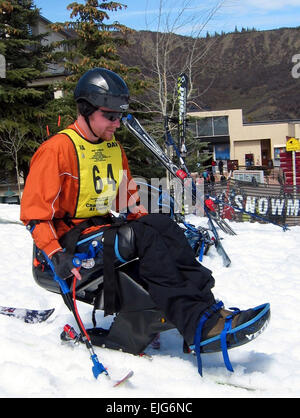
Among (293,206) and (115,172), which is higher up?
(115,172)

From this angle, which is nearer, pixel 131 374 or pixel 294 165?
pixel 131 374

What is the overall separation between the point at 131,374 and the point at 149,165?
60.4 feet

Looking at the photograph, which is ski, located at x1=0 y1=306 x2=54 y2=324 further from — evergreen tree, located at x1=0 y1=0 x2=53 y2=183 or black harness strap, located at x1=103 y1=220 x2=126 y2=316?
evergreen tree, located at x1=0 y1=0 x2=53 y2=183

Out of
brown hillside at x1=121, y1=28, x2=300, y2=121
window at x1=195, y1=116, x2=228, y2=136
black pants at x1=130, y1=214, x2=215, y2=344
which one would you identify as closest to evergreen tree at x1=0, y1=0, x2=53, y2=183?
black pants at x1=130, y1=214, x2=215, y2=344

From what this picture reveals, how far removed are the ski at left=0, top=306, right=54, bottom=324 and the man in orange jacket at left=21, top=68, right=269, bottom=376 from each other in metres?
1.04

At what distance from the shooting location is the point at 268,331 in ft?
11.2

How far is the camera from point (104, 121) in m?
2.99

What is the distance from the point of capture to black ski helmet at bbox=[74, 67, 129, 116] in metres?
2.89

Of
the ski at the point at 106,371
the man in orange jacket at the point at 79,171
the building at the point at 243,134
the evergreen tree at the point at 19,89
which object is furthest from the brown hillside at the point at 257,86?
the ski at the point at 106,371

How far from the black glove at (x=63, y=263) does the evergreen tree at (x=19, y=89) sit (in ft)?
59.8

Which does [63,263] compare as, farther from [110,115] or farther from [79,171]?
[110,115]

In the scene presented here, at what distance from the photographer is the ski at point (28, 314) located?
140 inches
